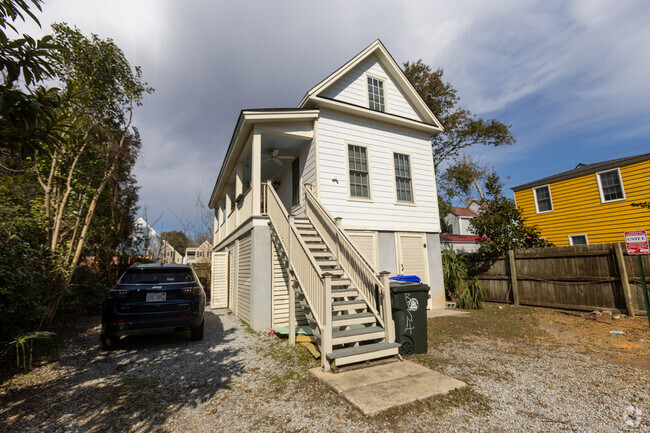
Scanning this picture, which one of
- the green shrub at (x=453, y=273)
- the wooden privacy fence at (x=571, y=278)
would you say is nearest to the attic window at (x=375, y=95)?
the green shrub at (x=453, y=273)

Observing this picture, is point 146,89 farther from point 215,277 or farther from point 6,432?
point 6,432

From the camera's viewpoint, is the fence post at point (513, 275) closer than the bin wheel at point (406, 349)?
No

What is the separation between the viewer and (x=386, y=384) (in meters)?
3.67

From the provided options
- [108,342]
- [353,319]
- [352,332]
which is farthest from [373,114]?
[108,342]

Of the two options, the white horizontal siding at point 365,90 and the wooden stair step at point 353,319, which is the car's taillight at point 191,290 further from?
the white horizontal siding at point 365,90

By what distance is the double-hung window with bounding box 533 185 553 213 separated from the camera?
635 inches

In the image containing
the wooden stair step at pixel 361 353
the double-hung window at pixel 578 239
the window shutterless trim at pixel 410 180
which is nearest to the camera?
the wooden stair step at pixel 361 353

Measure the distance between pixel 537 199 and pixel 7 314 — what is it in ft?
70.5

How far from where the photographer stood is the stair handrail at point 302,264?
179 inches

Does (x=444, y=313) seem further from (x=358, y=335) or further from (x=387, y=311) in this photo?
(x=358, y=335)

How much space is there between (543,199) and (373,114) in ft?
42.8

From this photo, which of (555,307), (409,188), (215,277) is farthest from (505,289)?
(215,277)

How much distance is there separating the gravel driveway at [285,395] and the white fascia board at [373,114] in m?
7.11

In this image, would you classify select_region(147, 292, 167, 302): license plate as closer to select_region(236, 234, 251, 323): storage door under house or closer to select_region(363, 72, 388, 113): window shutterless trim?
select_region(236, 234, 251, 323): storage door under house
